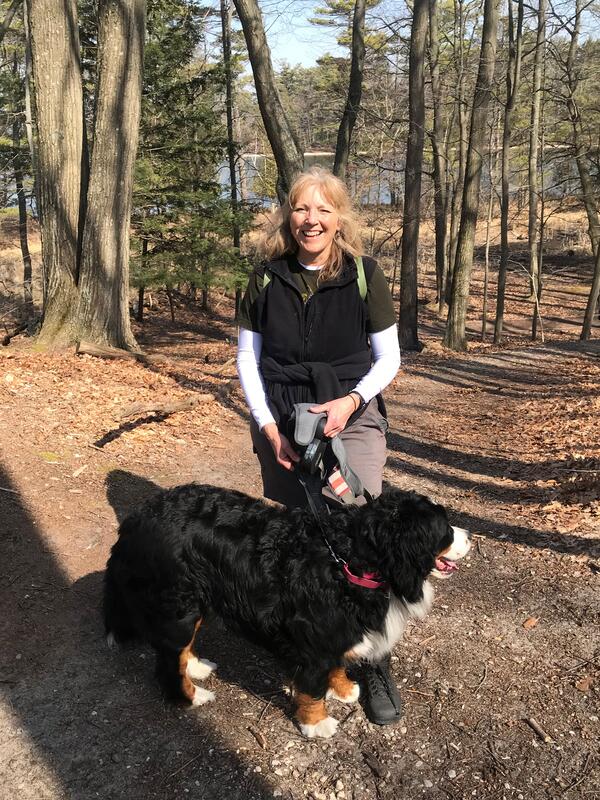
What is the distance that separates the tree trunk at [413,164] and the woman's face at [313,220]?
1328 centimetres

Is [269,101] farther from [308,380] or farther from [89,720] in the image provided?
[89,720]

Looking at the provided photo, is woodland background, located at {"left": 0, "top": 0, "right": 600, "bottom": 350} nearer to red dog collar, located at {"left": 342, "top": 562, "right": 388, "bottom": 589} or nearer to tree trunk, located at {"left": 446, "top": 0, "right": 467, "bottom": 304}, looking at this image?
tree trunk, located at {"left": 446, "top": 0, "right": 467, "bottom": 304}

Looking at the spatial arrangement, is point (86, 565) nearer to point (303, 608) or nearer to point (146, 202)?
point (303, 608)

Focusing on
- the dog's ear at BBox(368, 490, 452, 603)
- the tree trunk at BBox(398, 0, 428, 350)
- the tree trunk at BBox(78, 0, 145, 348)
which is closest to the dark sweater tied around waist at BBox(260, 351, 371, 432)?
the dog's ear at BBox(368, 490, 452, 603)

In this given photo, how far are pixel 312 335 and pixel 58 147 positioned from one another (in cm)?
778

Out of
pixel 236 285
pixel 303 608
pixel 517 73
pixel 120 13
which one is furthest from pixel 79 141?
pixel 517 73

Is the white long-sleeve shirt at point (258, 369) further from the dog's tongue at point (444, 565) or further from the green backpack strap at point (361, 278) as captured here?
the dog's tongue at point (444, 565)

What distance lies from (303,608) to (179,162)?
55.9 feet

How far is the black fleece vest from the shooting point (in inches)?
116

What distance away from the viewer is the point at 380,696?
9.82ft

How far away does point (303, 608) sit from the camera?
2674 mm

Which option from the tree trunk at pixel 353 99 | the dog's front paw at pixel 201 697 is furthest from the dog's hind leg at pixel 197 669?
the tree trunk at pixel 353 99

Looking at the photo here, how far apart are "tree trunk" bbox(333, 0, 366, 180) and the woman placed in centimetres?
1241

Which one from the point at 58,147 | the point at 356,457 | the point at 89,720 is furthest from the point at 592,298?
the point at 89,720
